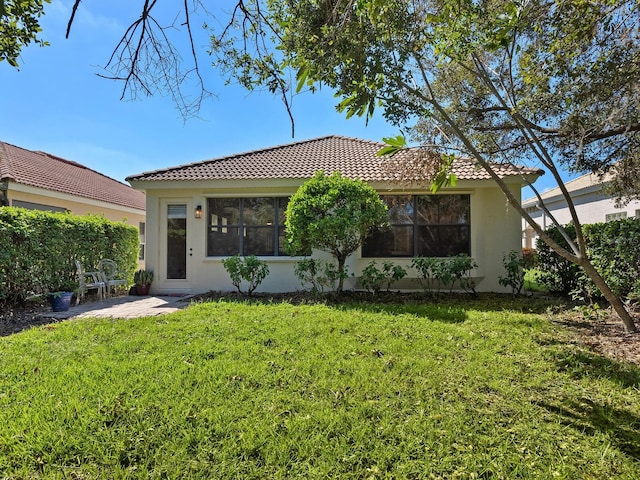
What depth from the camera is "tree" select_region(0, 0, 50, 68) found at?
12.5 feet

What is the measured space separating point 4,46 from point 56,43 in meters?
0.54

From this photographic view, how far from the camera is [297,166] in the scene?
11.2 metres

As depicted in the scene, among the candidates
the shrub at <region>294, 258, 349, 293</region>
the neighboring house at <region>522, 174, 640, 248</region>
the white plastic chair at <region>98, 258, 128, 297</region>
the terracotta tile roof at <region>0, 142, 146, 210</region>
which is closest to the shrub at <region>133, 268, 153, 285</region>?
the white plastic chair at <region>98, 258, 128, 297</region>

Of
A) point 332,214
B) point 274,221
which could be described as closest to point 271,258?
→ point 274,221

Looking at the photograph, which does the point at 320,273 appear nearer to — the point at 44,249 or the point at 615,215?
the point at 44,249

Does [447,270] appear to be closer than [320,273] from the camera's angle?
Yes

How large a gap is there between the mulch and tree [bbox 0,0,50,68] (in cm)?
456

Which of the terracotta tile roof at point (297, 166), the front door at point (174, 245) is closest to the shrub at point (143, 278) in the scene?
the front door at point (174, 245)

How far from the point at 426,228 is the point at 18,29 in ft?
31.3

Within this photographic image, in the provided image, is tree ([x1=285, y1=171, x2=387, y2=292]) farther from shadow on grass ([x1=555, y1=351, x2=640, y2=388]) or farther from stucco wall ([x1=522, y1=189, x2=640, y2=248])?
stucco wall ([x1=522, y1=189, x2=640, y2=248])

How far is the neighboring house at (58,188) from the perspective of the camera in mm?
11789

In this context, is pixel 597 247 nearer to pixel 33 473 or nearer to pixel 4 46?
pixel 33 473

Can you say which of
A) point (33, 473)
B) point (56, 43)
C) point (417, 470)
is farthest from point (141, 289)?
point (417, 470)

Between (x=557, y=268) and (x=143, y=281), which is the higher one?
(x=557, y=268)
